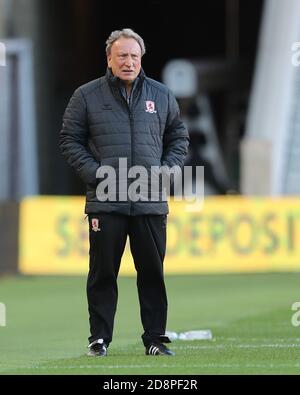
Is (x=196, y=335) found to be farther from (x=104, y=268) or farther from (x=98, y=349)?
(x=104, y=268)

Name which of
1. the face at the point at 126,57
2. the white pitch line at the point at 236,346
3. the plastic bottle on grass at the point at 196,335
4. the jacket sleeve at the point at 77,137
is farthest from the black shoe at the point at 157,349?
the face at the point at 126,57

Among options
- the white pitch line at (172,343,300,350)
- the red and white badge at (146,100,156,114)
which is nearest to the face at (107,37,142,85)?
the red and white badge at (146,100,156,114)

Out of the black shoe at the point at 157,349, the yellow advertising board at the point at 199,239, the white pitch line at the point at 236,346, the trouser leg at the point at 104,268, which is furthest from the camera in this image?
the yellow advertising board at the point at 199,239

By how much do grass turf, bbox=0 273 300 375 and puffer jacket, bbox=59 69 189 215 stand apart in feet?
4.14

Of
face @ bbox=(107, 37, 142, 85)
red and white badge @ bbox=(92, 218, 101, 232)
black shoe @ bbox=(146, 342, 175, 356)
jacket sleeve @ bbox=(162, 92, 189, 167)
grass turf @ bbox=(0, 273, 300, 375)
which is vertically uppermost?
face @ bbox=(107, 37, 142, 85)

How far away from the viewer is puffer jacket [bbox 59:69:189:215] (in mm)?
9688

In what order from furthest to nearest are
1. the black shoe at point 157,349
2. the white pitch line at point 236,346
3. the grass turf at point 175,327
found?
the white pitch line at point 236,346 → the black shoe at point 157,349 → the grass turf at point 175,327

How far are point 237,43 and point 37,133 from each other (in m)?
8.68

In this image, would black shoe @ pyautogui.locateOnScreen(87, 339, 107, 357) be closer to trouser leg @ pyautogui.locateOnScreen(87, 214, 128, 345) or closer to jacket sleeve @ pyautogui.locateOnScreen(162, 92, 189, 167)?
trouser leg @ pyautogui.locateOnScreen(87, 214, 128, 345)

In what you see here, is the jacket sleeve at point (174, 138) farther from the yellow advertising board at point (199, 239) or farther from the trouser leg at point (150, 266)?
the yellow advertising board at point (199, 239)

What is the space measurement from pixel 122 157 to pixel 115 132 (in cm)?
20

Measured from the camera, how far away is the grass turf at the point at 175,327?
9328 mm

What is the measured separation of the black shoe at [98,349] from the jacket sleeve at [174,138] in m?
1.49
